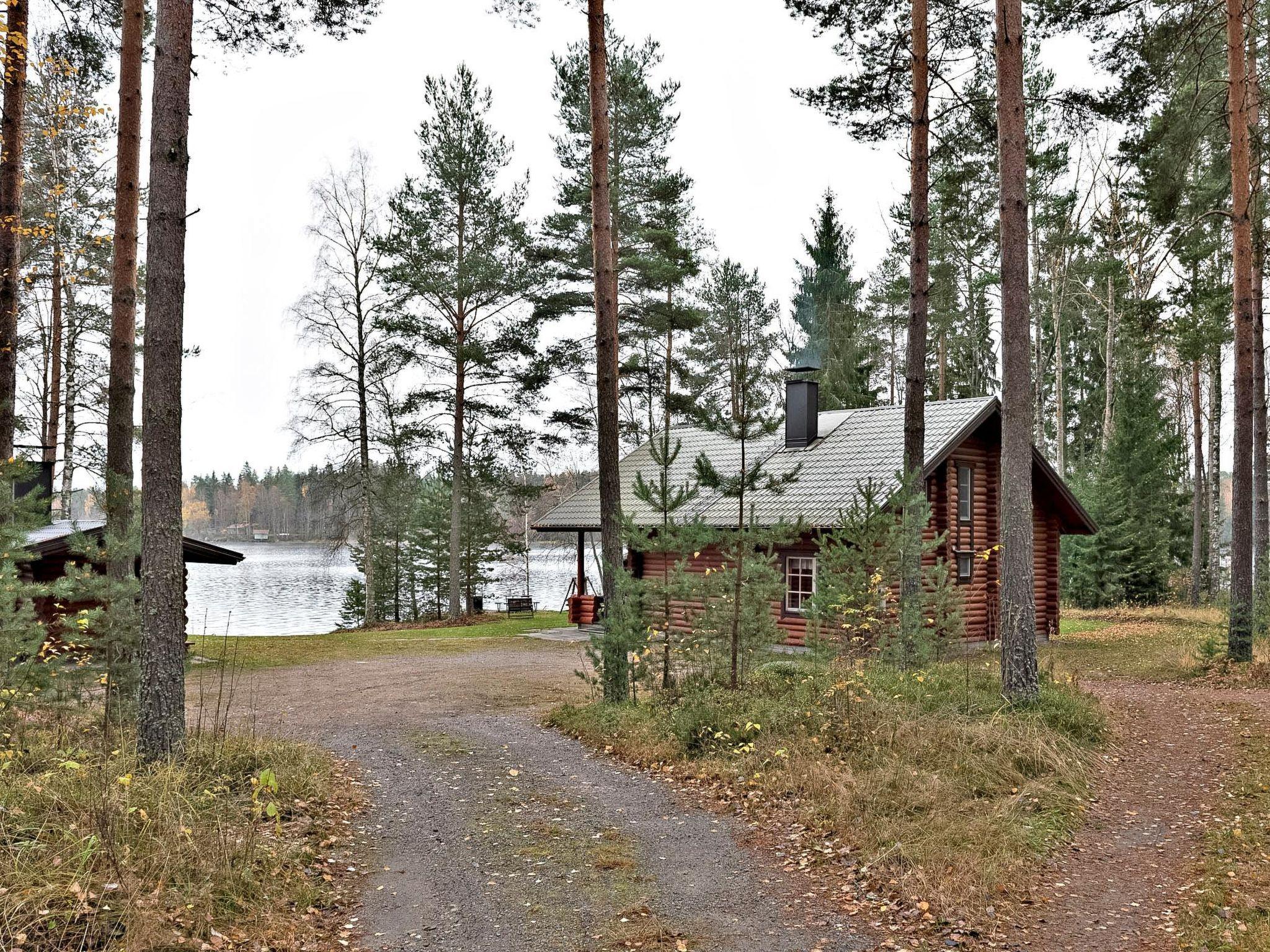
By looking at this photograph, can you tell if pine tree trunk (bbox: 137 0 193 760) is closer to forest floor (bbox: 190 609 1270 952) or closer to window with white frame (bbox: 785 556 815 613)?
forest floor (bbox: 190 609 1270 952)

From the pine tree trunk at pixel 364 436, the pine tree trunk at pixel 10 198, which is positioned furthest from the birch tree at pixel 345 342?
the pine tree trunk at pixel 10 198

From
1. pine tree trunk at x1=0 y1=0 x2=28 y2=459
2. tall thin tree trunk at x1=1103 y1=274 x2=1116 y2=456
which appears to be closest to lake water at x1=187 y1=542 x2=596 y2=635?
pine tree trunk at x1=0 y1=0 x2=28 y2=459

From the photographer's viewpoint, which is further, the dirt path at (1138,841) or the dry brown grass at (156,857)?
the dirt path at (1138,841)

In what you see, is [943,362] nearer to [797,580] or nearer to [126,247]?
[797,580]

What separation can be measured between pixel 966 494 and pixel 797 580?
3.87 meters

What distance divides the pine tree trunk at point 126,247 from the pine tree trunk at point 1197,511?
23.9 m

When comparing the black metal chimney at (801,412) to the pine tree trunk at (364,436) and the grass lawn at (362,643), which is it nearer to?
the grass lawn at (362,643)

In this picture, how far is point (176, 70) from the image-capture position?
21.2 feet

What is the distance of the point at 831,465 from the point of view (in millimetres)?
18062

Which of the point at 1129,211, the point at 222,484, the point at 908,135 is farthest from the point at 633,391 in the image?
the point at 222,484

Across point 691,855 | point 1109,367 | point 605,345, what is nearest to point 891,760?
point 691,855

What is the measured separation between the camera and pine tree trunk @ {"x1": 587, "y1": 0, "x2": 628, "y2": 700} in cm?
1010

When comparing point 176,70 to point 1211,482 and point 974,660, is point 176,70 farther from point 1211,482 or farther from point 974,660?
point 1211,482

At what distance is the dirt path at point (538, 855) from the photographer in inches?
190
